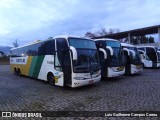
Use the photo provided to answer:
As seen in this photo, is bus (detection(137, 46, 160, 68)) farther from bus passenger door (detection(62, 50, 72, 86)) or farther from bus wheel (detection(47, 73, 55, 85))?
bus passenger door (detection(62, 50, 72, 86))

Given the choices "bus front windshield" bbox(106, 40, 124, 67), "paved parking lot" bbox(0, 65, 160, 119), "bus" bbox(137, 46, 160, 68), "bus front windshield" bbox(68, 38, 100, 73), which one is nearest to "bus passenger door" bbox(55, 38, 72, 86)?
"bus front windshield" bbox(68, 38, 100, 73)

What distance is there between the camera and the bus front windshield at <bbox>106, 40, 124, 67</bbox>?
46.4 ft

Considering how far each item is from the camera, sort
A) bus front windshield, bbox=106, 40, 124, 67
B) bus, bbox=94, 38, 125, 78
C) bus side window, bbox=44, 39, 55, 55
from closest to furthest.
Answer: bus side window, bbox=44, 39, 55, 55 < bus, bbox=94, 38, 125, 78 < bus front windshield, bbox=106, 40, 124, 67

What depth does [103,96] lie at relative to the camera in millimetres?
9570

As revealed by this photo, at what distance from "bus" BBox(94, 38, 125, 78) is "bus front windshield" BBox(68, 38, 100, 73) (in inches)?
65.5

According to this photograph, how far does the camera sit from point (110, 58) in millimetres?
13992

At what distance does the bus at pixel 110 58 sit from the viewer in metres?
13.8

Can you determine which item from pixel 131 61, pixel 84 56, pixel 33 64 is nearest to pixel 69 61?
pixel 84 56

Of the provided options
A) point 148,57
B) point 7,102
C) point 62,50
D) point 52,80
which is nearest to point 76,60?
point 62,50

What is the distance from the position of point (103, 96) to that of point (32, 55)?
8174mm

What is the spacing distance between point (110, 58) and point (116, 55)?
745 mm

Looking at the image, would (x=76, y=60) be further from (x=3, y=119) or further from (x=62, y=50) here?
(x=3, y=119)

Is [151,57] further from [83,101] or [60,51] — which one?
[83,101]

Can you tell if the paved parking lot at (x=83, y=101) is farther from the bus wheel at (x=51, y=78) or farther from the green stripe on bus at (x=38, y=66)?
the green stripe on bus at (x=38, y=66)
